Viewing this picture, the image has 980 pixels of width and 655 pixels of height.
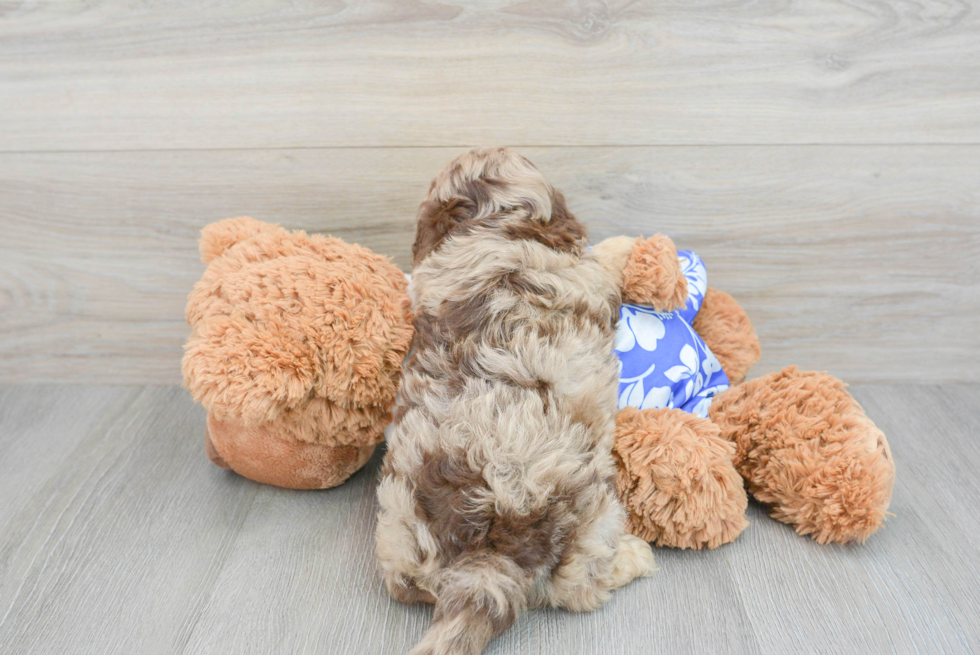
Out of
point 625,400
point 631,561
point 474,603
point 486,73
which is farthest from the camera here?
point 486,73

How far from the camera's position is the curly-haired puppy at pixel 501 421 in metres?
0.68

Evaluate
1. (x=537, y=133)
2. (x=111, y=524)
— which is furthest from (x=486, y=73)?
(x=111, y=524)

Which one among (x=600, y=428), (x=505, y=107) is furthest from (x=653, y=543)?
(x=505, y=107)

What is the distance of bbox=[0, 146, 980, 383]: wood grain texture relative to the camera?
1.09 metres

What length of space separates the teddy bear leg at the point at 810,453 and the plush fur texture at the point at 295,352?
47 centimetres

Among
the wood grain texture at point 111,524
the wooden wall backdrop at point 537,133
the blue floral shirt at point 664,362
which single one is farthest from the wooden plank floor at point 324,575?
the wooden wall backdrop at point 537,133

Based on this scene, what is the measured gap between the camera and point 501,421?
2.31 ft

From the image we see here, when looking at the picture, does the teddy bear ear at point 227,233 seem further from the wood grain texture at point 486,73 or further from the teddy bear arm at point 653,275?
the teddy bear arm at point 653,275

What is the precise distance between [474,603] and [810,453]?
0.46 metres

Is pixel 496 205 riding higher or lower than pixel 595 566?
higher

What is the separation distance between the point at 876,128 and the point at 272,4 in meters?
0.93

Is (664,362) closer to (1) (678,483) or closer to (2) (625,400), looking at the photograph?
(2) (625,400)

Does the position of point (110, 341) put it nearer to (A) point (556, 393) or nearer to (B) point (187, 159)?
(B) point (187, 159)

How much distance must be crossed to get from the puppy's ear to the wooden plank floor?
1.22 ft
